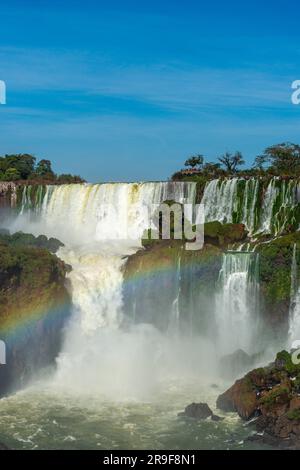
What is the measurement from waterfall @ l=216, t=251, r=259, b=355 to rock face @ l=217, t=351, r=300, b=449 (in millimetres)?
5300

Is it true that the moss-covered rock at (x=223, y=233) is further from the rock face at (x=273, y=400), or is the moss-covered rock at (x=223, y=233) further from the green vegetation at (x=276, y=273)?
the rock face at (x=273, y=400)

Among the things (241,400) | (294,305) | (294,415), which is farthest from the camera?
(294,305)

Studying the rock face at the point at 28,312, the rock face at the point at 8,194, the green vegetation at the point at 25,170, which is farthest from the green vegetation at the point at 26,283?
the green vegetation at the point at 25,170

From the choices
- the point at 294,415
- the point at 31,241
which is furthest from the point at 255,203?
the point at 294,415

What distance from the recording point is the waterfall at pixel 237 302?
28625 millimetres

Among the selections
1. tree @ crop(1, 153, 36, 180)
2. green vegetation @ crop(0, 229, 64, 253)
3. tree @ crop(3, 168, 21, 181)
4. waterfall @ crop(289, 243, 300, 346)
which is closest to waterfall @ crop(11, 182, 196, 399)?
green vegetation @ crop(0, 229, 64, 253)

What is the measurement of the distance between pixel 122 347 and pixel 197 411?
770cm

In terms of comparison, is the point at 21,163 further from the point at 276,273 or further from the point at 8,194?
the point at 276,273

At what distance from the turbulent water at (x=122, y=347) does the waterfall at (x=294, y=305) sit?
166 cm

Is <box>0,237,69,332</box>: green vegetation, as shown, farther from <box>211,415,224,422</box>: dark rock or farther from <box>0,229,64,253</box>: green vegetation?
<box>211,415,224,422</box>: dark rock

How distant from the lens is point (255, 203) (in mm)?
35281

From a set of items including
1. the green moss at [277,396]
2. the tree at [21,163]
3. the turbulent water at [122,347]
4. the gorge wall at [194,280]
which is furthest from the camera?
the tree at [21,163]

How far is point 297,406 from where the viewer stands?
2098 centimetres

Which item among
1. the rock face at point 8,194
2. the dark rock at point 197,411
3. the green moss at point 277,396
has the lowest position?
the dark rock at point 197,411
